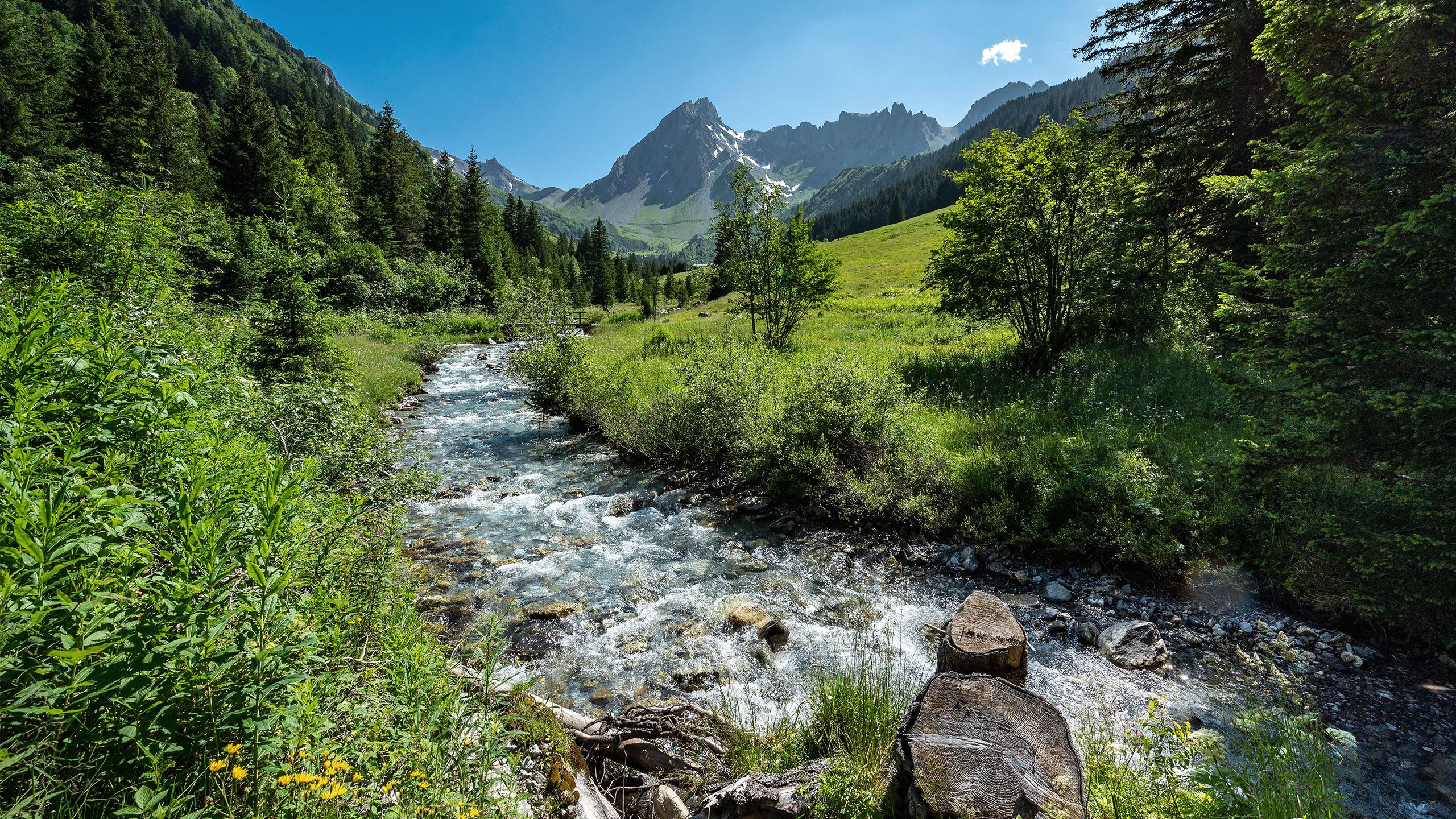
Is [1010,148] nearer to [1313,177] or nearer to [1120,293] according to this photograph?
[1120,293]

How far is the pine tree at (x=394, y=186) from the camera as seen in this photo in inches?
2154

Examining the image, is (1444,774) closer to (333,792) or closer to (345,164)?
(333,792)

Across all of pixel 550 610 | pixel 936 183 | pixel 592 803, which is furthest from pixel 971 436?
pixel 936 183

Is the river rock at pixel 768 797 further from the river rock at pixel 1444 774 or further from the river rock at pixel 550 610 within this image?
the river rock at pixel 1444 774

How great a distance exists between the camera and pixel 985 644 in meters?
4.04

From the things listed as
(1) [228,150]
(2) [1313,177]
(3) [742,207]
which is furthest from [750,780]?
(1) [228,150]

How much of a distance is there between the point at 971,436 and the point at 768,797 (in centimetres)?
842

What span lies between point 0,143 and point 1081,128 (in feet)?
184

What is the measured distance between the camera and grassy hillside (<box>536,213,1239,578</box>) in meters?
7.21

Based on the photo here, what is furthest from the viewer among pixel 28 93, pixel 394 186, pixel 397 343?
pixel 394 186

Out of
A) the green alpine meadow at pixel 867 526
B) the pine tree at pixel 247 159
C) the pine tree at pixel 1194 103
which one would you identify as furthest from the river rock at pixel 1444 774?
the pine tree at pixel 247 159

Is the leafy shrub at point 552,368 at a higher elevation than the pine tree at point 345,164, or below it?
below

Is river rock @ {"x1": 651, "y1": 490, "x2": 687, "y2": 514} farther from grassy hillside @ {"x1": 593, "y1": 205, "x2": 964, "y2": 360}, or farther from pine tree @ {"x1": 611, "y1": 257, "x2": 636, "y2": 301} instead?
pine tree @ {"x1": 611, "y1": 257, "x2": 636, "y2": 301}

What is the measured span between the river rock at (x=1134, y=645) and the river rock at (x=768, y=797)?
163 inches
